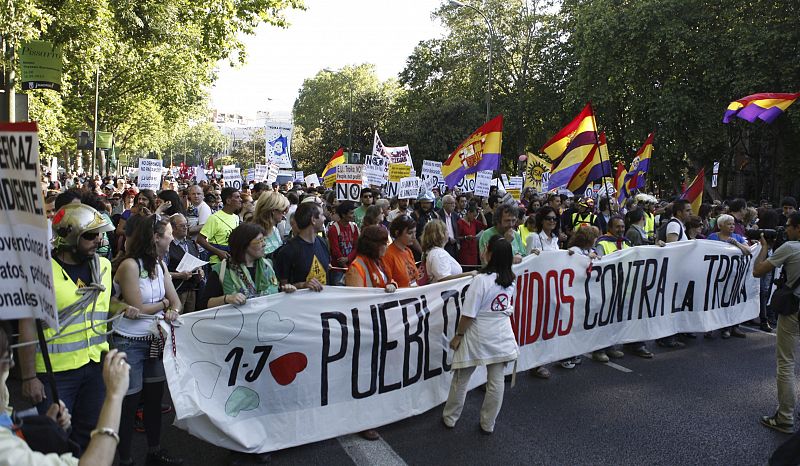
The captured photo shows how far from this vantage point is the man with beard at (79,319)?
3.26 metres

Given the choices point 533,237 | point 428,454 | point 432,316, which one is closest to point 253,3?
point 533,237

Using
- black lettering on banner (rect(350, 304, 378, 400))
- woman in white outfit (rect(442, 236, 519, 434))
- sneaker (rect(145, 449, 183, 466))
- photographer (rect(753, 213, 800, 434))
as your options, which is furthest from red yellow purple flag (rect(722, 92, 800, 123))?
sneaker (rect(145, 449, 183, 466))

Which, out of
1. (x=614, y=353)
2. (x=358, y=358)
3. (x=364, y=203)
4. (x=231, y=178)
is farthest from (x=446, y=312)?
(x=231, y=178)

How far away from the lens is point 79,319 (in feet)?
10.9

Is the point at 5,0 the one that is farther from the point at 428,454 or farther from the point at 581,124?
the point at 428,454

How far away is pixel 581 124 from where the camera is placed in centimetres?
908

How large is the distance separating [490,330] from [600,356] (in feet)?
8.65

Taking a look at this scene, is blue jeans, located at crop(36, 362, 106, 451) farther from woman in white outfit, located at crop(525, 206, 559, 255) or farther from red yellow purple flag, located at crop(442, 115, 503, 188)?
red yellow purple flag, located at crop(442, 115, 503, 188)

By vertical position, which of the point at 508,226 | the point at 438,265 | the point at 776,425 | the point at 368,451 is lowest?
the point at 368,451

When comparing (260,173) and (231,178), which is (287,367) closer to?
(231,178)

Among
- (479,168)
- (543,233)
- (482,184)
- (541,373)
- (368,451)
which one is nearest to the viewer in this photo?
(368,451)

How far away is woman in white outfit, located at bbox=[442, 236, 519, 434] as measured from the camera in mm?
4590

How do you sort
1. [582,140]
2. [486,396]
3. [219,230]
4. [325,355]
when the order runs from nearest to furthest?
[325,355]
[486,396]
[219,230]
[582,140]

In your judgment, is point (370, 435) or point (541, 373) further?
point (541, 373)
